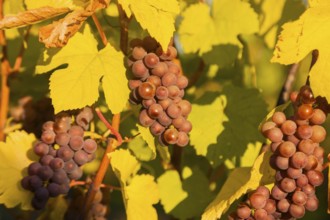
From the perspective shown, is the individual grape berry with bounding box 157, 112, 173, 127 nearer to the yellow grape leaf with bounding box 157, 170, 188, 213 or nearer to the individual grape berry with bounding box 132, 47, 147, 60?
the individual grape berry with bounding box 132, 47, 147, 60

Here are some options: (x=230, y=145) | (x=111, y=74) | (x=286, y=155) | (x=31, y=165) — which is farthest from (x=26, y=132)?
(x=286, y=155)

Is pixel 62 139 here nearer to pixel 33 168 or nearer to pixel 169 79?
pixel 33 168

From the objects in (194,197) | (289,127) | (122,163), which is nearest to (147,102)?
(122,163)

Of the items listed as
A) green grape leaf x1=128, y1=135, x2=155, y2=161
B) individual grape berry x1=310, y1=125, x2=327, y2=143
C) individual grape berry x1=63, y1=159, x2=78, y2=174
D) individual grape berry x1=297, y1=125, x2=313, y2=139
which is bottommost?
green grape leaf x1=128, y1=135, x2=155, y2=161

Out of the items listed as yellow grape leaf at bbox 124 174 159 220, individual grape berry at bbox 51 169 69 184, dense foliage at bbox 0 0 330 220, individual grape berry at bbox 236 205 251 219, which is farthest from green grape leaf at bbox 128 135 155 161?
individual grape berry at bbox 236 205 251 219

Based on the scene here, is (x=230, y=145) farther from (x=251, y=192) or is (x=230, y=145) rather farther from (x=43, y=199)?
(x=43, y=199)

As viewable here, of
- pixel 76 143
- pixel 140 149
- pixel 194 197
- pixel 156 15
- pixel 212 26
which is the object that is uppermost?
pixel 156 15

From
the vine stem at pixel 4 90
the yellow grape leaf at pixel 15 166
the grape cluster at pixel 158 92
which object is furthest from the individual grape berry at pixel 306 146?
the vine stem at pixel 4 90
